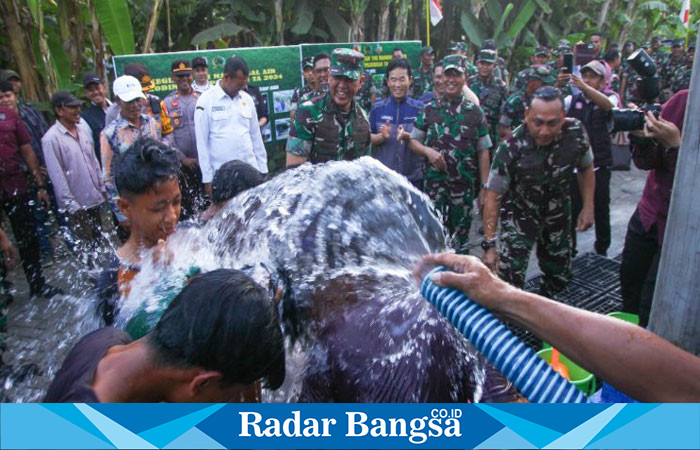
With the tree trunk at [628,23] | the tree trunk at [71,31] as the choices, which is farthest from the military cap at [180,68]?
the tree trunk at [628,23]

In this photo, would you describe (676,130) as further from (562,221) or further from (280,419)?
(280,419)

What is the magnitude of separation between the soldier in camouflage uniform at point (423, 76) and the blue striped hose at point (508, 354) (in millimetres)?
7935

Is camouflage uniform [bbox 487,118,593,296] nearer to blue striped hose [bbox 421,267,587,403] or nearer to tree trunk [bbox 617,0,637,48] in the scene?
blue striped hose [bbox 421,267,587,403]

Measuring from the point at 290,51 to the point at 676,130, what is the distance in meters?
6.02

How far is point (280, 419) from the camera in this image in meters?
1.32

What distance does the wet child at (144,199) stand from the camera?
2316mm

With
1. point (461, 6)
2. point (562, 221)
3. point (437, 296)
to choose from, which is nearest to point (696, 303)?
point (437, 296)

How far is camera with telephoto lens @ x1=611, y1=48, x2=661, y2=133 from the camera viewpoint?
329cm

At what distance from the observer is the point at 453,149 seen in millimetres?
4895

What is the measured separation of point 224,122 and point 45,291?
93.0 inches

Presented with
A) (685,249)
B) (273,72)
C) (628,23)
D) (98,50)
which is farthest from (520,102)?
(628,23)

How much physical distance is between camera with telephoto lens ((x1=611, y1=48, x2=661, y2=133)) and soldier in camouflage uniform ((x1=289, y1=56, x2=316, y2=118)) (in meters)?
4.20

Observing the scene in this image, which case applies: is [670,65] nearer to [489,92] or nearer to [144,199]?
[489,92]

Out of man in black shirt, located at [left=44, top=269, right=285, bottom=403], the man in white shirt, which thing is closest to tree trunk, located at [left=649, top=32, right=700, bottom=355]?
man in black shirt, located at [left=44, top=269, right=285, bottom=403]
